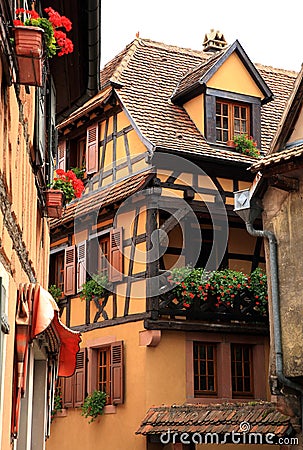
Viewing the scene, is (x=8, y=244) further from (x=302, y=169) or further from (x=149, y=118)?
(x=149, y=118)

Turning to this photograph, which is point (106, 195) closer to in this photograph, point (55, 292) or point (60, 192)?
point (55, 292)

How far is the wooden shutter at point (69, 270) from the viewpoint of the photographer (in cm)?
1880

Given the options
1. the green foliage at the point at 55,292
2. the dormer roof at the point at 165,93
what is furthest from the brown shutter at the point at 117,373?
the dormer roof at the point at 165,93

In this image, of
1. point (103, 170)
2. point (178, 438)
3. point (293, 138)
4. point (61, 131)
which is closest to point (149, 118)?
point (103, 170)

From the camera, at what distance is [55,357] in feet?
33.3

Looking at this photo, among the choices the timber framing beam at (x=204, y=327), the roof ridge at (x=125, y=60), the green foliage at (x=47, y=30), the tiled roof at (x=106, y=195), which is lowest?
the timber framing beam at (x=204, y=327)

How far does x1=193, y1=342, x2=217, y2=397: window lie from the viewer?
55.1 feet

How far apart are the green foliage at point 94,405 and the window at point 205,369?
2011 millimetres

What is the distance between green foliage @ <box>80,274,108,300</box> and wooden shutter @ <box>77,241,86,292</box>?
36 cm

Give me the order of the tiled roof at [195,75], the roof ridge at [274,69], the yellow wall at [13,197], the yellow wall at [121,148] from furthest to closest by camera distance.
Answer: the roof ridge at [274,69]
the tiled roof at [195,75]
the yellow wall at [121,148]
the yellow wall at [13,197]

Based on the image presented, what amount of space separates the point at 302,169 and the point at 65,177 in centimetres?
396

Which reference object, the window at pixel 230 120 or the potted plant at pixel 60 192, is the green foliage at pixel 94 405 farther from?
the potted plant at pixel 60 192

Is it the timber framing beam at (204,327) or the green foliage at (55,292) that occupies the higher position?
the green foliage at (55,292)

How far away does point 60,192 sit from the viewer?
398 inches
